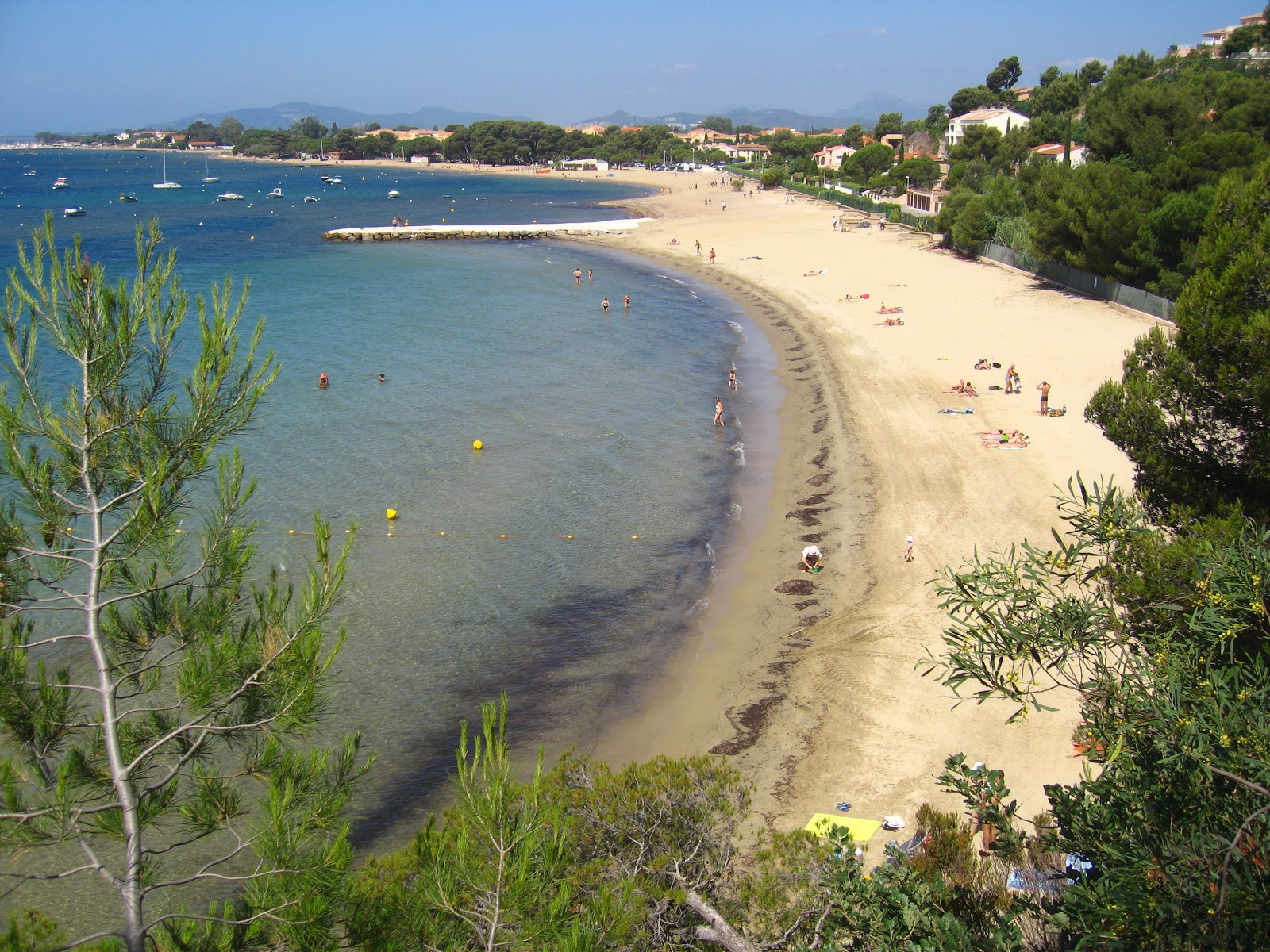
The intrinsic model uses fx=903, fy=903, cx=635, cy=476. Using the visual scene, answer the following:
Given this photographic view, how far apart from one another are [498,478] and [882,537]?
9.87 meters

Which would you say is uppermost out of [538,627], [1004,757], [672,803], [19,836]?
[19,836]

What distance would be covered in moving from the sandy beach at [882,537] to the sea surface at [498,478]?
1.03 metres

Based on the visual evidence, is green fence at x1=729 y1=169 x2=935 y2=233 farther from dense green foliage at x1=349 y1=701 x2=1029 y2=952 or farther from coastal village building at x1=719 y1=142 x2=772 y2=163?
coastal village building at x1=719 y1=142 x2=772 y2=163

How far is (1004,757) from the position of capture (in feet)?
37.2

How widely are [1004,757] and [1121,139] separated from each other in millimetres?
46602

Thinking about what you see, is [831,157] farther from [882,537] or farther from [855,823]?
[855,823]

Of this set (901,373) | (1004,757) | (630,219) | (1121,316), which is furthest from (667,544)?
(630,219)

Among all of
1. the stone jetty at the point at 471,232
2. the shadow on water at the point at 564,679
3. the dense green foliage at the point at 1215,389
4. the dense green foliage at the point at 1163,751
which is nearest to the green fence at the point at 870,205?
the stone jetty at the point at 471,232

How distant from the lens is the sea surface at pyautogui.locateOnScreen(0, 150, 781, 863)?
14.2m

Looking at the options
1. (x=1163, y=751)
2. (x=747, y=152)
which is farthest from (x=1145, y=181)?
(x=747, y=152)

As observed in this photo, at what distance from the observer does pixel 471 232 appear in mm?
74688

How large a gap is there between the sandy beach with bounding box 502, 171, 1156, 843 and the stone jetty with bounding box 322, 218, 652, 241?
36531 millimetres

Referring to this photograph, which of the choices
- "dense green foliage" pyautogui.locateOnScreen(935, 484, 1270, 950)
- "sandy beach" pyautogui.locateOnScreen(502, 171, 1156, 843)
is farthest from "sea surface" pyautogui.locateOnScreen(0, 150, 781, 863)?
"dense green foliage" pyautogui.locateOnScreen(935, 484, 1270, 950)

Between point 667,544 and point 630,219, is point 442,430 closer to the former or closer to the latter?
point 667,544
